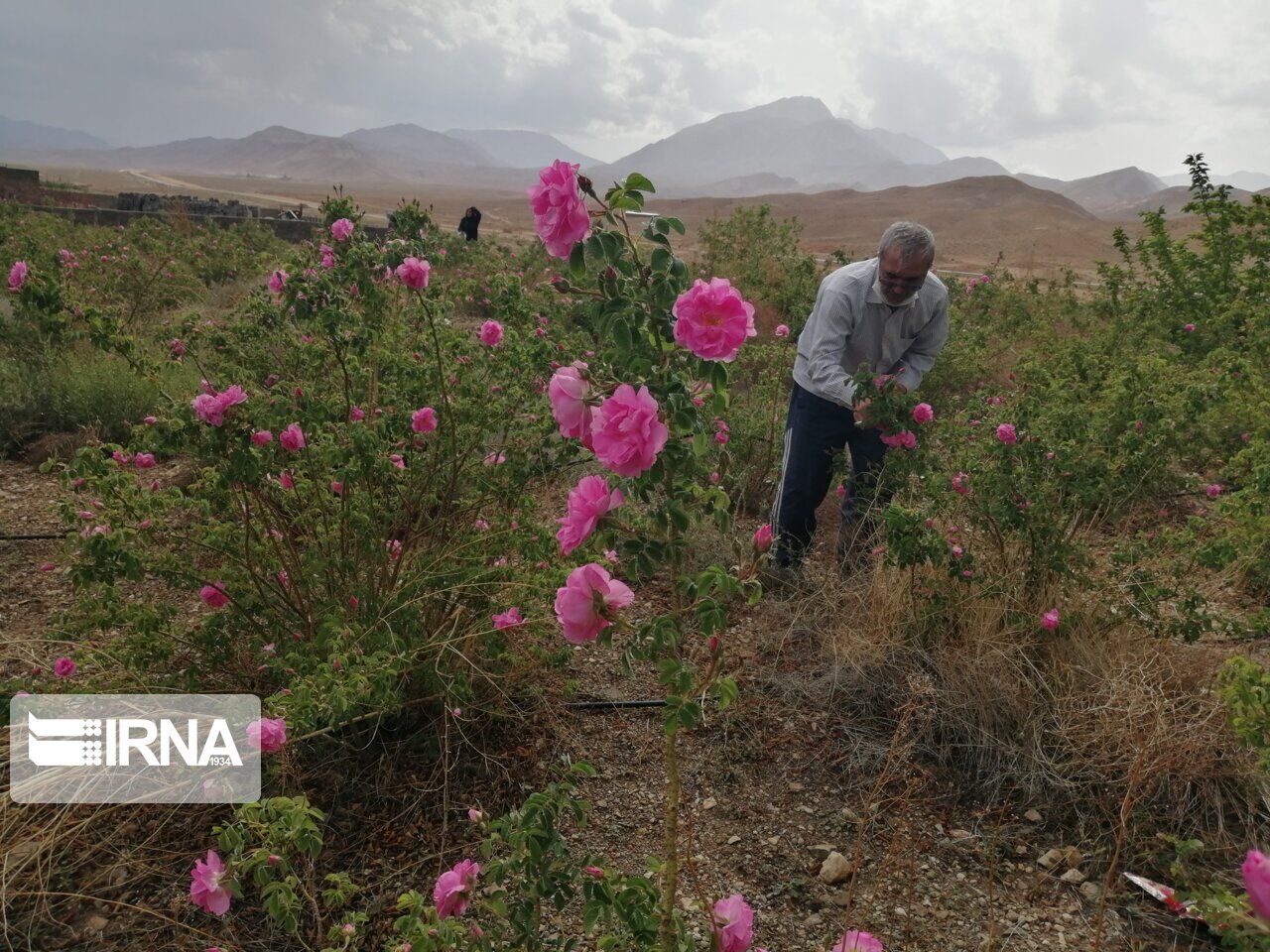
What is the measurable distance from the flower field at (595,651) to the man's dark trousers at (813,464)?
0.62ft

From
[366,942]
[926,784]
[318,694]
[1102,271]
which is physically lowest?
[366,942]

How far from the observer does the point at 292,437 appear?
6.97 feet

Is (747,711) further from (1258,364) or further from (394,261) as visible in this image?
(1258,364)

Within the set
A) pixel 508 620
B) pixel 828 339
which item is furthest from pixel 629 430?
pixel 828 339

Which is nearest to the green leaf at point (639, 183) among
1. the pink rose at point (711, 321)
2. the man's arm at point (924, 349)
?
the pink rose at point (711, 321)

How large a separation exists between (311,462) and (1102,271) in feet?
24.4

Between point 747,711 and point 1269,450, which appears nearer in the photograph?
point 747,711

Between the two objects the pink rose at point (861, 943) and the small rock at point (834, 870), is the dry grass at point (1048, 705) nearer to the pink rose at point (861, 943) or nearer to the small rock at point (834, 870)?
the small rock at point (834, 870)

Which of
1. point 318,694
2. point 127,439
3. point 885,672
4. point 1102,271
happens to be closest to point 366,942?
point 318,694

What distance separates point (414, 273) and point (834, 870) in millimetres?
2087

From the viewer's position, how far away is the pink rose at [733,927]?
50.4 inches

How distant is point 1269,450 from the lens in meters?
3.16

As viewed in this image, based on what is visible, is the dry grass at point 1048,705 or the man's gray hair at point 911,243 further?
the man's gray hair at point 911,243

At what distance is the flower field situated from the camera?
1272mm
